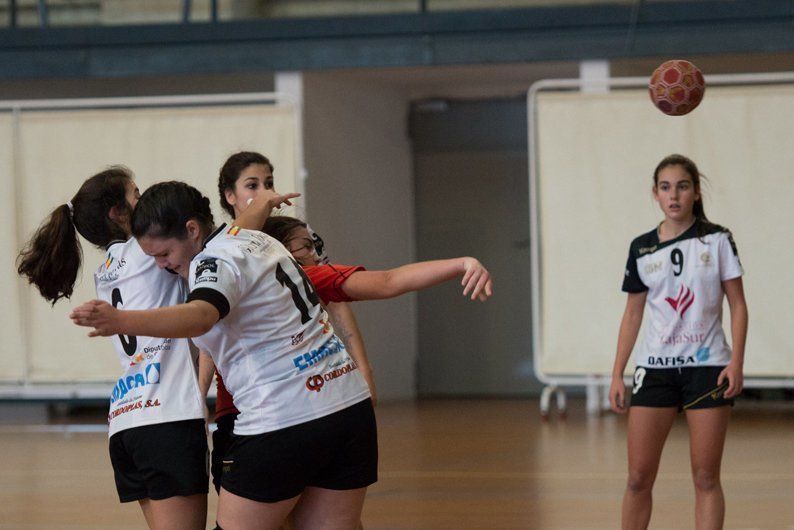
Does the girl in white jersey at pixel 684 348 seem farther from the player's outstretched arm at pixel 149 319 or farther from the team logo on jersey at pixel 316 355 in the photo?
the player's outstretched arm at pixel 149 319

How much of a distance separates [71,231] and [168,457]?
80 cm

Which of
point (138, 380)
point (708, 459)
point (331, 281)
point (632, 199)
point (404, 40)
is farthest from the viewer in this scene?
point (404, 40)

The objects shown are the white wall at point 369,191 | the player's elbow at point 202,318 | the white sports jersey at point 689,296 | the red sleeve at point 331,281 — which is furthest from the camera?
the white wall at point 369,191

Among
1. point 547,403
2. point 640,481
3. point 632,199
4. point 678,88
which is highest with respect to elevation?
point 678,88

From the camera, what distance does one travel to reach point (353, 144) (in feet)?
34.5

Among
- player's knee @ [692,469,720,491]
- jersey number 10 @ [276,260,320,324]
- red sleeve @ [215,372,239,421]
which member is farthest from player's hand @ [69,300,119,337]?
player's knee @ [692,469,720,491]

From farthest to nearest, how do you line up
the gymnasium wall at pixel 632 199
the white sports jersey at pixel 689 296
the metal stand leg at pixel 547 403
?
the metal stand leg at pixel 547 403, the gymnasium wall at pixel 632 199, the white sports jersey at pixel 689 296

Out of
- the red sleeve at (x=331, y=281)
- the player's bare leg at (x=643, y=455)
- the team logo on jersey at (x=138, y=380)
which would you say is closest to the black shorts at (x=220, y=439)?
the team logo on jersey at (x=138, y=380)

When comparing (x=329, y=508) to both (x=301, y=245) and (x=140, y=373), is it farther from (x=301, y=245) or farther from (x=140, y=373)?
(x=301, y=245)

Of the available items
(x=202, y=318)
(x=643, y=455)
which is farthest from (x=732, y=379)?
(x=202, y=318)

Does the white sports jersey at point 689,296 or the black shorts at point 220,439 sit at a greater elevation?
the white sports jersey at point 689,296

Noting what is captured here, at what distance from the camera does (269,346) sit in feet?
9.10

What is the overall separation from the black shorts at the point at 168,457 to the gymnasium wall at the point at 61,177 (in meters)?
6.03

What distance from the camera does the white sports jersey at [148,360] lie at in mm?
3193
